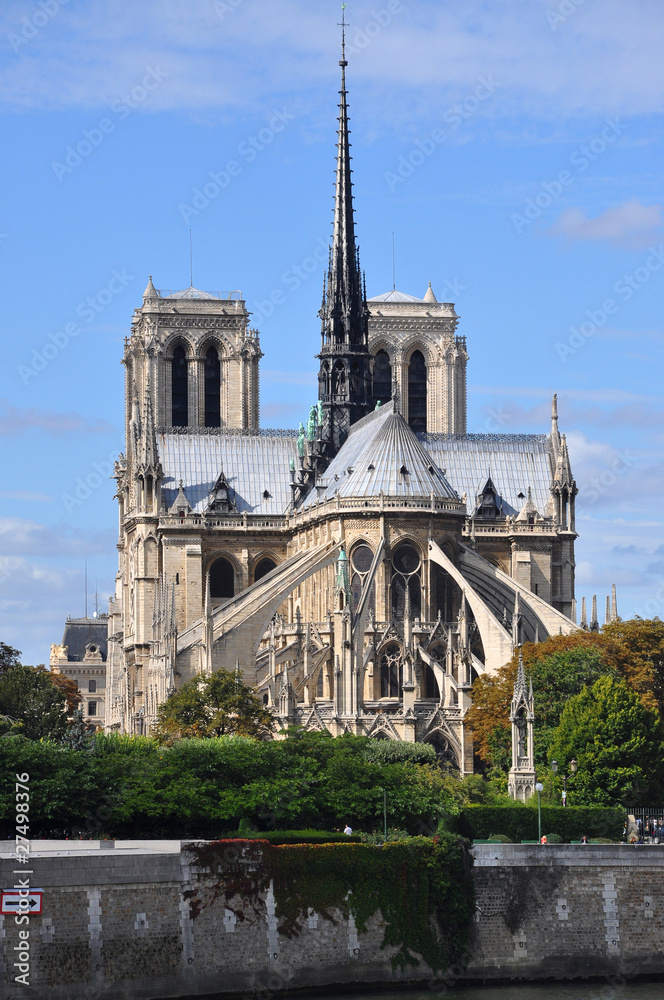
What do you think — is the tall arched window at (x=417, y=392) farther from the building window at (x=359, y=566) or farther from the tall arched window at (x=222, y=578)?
the building window at (x=359, y=566)

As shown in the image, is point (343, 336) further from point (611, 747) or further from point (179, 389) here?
point (611, 747)

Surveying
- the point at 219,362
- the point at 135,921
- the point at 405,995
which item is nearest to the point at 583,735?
the point at 405,995

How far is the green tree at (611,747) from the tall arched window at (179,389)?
5691 cm

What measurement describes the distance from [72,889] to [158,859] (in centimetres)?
303

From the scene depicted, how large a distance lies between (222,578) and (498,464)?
57.8 ft

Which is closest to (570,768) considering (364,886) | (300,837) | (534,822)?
(534,822)

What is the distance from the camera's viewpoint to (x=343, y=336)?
130625 mm

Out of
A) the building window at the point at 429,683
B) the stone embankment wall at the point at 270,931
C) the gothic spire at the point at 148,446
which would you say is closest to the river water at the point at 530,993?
the stone embankment wall at the point at 270,931

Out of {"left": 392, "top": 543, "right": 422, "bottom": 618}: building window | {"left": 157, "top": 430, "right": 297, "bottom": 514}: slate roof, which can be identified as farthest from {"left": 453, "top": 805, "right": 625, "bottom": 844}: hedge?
{"left": 157, "top": 430, "right": 297, "bottom": 514}: slate roof

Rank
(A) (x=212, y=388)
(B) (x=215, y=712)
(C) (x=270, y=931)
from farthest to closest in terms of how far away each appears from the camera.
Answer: (A) (x=212, y=388) → (B) (x=215, y=712) → (C) (x=270, y=931)

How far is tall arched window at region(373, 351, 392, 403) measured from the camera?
460 feet

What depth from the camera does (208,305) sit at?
452 feet

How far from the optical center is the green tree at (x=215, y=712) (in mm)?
92562

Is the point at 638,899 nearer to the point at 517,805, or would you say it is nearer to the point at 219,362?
the point at 517,805
